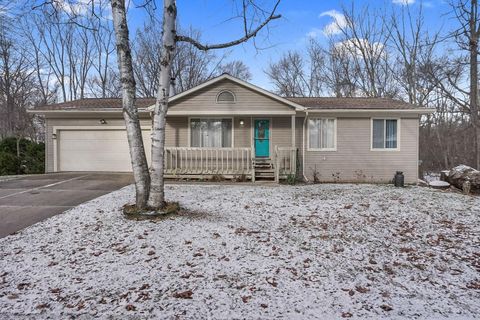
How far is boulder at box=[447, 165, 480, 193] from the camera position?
8172mm

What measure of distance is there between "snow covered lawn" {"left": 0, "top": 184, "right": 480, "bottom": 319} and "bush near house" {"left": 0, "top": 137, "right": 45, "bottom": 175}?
10059 mm

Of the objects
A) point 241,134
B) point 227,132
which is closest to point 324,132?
point 241,134

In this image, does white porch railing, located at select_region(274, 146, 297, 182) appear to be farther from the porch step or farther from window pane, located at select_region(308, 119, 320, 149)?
window pane, located at select_region(308, 119, 320, 149)

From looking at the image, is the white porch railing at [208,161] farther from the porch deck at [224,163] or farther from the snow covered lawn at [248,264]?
the snow covered lawn at [248,264]

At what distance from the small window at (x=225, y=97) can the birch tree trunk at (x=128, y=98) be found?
16.9ft

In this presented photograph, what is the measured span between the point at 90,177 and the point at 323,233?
9162 millimetres

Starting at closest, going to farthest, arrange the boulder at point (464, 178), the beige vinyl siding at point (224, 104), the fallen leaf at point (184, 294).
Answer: the fallen leaf at point (184, 294)
the boulder at point (464, 178)
the beige vinyl siding at point (224, 104)

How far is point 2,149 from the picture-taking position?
46.1 feet

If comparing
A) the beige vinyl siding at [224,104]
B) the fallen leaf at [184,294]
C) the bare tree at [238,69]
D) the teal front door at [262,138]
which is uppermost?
the bare tree at [238,69]

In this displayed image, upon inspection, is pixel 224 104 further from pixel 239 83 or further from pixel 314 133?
pixel 314 133

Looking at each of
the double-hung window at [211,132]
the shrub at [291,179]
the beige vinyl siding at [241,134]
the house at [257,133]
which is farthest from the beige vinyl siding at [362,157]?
the double-hung window at [211,132]

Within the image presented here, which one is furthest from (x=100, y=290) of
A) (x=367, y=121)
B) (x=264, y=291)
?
(x=367, y=121)

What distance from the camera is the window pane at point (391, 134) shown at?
36.2 feet

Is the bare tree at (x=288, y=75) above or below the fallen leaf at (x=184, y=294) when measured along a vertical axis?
above
